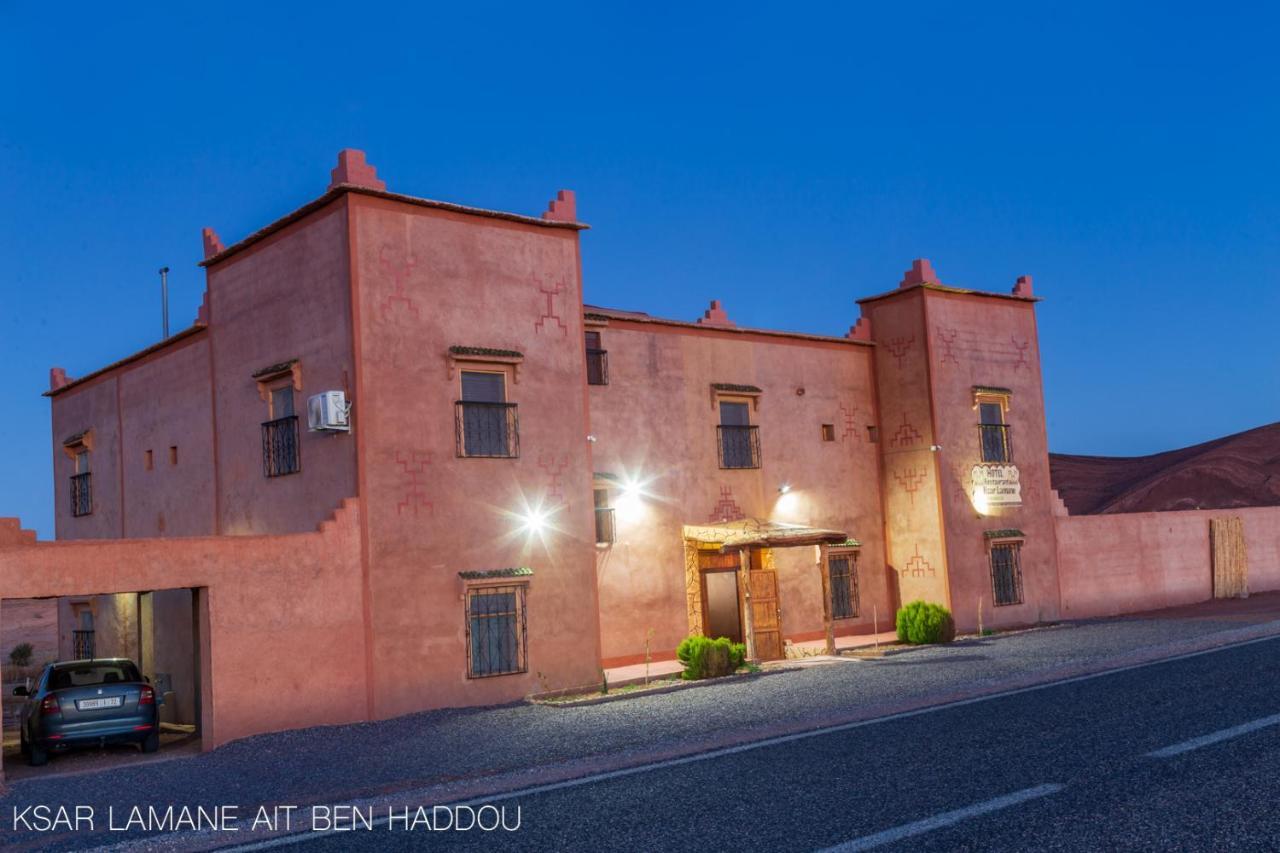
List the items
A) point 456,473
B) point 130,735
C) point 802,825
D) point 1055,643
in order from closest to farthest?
1. point 802,825
2. point 130,735
3. point 456,473
4. point 1055,643

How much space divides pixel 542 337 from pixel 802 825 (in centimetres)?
1203

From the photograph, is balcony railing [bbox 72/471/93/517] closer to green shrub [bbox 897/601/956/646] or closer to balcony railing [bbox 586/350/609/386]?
balcony railing [bbox 586/350/609/386]

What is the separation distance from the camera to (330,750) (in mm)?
13602

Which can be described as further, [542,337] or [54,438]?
[54,438]

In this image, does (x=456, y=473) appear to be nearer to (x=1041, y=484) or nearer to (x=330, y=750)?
(x=330, y=750)

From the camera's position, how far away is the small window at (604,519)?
21125 mm

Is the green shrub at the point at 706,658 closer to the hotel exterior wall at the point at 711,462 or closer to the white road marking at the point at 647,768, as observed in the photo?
the hotel exterior wall at the point at 711,462

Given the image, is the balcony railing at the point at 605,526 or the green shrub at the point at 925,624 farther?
the green shrub at the point at 925,624

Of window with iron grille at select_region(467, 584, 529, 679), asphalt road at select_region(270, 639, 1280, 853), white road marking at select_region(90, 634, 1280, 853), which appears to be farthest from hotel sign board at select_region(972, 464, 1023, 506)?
asphalt road at select_region(270, 639, 1280, 853)

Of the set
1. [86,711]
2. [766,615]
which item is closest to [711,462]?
[766,615]

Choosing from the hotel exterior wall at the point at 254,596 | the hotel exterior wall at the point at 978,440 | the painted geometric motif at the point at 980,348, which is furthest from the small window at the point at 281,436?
the painted geometric motif at the point at 980,348

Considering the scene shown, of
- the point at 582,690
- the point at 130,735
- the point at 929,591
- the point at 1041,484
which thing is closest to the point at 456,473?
the point at 582,690

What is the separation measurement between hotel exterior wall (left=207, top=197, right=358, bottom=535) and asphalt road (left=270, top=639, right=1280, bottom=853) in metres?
8.70

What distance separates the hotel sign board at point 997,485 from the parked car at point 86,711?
17.8 meters
